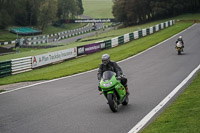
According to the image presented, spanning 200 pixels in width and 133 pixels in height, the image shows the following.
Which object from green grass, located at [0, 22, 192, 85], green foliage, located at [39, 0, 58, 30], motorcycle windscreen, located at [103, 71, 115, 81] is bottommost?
green grass, located at [0, 22, 192, 85]

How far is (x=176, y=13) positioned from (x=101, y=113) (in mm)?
90887

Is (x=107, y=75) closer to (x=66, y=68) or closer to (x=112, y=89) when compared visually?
(x=112, y=89)

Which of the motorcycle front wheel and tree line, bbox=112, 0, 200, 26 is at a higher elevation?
tree line, bbox=112, 0, 200, 26

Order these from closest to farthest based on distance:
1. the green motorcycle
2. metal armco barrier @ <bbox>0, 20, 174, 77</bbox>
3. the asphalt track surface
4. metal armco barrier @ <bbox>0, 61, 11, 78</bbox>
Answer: the asphalt track surface → the green motorcycle → metal armco barrier @ <bbox>0, 61, 11, 78</bbox> → metal armco barrier @ <bbox>0, 20, 174, 77</bbox>

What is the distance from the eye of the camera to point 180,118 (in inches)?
378

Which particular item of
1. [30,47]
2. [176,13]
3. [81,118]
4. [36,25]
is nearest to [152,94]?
[81,118]

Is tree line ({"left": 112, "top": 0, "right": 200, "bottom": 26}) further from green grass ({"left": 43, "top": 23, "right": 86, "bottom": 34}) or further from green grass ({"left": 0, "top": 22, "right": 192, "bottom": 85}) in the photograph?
green grass ({"left": 0, "top": 22, "right": 192, "bottom": 85})

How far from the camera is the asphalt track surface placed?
967cm

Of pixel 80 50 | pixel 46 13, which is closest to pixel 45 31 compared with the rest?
pixel 46 13

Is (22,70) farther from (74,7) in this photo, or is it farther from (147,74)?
(74,7)

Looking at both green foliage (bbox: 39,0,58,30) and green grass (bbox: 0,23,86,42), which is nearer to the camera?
green grass (bbox: 0,23,86,42)

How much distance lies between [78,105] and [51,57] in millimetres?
19561

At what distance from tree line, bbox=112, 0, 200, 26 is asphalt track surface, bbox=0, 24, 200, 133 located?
75.9 metres

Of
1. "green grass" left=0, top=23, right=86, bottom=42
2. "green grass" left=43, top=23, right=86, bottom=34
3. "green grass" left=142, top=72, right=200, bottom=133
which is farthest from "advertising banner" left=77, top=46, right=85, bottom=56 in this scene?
"green grass" left=43, top=23, right=86, bottom=34
